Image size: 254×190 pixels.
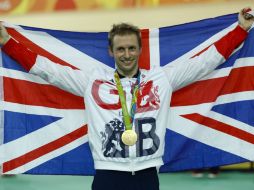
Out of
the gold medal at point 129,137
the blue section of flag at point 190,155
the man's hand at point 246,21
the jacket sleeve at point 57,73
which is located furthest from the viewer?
the blue section of flag at point 190,155

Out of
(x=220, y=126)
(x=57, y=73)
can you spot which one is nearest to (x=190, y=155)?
(x=220, y=126)

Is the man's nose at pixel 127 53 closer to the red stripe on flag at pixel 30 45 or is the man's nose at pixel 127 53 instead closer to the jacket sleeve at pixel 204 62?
the jacket sleeve at pixel 204 62

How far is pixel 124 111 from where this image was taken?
6.70 ft

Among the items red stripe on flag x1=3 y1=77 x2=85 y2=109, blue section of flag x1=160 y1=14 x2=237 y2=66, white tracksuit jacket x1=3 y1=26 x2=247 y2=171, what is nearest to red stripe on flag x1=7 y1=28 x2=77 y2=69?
red stripe on flag x1=3 y1=77 x2=85 y2=109

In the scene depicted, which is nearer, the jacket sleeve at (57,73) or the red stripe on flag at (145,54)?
the jacket sleeve at (57,73)

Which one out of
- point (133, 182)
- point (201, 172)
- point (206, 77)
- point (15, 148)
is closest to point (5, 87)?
point (15, 148)

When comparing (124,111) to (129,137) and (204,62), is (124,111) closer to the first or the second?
(129,137)

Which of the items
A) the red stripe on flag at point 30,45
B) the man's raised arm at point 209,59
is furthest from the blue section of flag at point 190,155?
the red stripe on flag at point 30,45

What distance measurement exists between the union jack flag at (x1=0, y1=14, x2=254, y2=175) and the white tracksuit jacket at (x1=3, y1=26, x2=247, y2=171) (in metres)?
0.37

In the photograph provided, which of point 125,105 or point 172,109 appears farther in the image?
point 172,109

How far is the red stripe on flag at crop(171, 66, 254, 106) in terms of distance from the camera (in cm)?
266

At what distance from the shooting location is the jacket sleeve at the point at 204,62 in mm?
2301

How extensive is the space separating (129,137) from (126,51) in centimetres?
45

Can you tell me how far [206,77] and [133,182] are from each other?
1.01m
